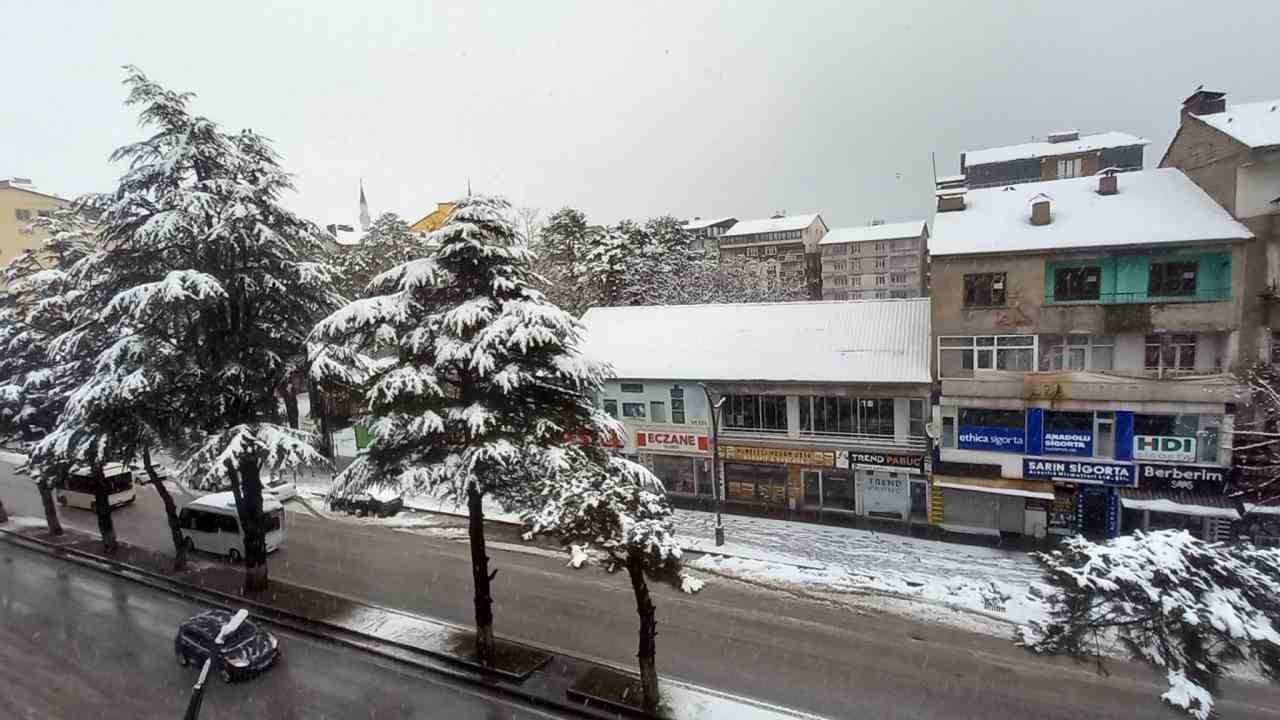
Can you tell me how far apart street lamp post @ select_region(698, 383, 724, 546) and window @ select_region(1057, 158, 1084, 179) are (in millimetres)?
49806

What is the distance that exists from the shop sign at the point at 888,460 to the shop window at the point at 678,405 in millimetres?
7049

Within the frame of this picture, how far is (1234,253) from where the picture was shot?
20.2 meters

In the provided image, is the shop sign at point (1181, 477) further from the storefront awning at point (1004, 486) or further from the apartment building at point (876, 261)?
the apartment building at point (876, 261)

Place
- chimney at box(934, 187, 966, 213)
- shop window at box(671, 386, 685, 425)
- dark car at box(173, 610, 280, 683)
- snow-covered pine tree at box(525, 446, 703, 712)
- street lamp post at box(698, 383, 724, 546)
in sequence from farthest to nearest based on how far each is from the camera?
1. shop window at box(671, 386, 685, 425)
2. chimney at box(934, 187, 966, 213)
3. street lamp post at box(698, 383, 724, 546)
4. dark car at box(173, 610, 280, 683)
5. snow-covered pine tree at box(525, 446, 703, 712)

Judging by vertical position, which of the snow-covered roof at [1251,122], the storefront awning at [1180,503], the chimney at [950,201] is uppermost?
the snow-covered roof at [1251,122]

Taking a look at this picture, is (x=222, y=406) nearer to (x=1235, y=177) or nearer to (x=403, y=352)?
(x=403, y=352)

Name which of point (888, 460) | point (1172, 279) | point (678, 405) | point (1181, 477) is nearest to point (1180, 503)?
point (1181, 477)

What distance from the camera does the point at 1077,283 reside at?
22234mm

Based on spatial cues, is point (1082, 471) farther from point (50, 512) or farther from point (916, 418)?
point (50, 512)

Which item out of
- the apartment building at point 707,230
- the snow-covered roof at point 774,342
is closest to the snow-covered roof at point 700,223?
the apartment building at point 707,230

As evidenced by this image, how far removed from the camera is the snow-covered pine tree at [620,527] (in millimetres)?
12102

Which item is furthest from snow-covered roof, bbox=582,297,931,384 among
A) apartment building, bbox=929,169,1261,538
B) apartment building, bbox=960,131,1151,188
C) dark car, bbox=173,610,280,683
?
apartment building, bbox=960,131,1151,188

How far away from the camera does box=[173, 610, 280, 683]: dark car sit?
1515 cm

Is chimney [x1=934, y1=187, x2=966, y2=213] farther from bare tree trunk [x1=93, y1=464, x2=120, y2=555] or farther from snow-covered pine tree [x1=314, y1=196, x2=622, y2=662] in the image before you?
bare tree trunk [x1=93, y1=464, x2=120, y2=555]
